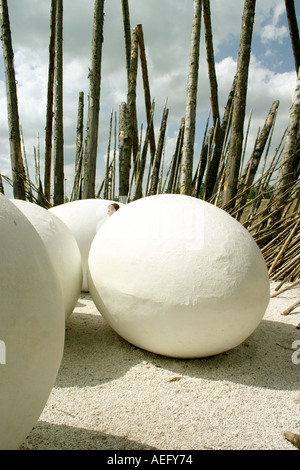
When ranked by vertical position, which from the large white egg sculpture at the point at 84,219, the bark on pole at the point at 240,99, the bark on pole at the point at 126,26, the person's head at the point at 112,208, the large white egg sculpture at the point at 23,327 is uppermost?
the bark on pole at the point at 126,26

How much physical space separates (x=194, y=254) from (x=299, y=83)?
11.6 ft

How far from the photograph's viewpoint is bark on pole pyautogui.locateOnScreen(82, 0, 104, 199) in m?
5.76

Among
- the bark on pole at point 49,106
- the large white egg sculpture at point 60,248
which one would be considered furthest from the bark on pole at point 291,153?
the bark on pole at point 49,106

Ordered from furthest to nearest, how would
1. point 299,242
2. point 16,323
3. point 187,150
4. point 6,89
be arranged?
point 6,89 < point 187,150 < point 299,242 < point 16,323

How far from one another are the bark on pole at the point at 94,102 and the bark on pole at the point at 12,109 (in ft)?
4.05

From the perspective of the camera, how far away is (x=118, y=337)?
2.59 meters

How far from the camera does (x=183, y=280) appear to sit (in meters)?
2.07

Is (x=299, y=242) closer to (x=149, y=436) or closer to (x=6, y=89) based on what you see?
(x=149, y=436)

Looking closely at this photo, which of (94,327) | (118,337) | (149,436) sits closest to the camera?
(149,436)

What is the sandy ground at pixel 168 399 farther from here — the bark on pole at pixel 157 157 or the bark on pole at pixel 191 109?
the bark on pole at pixel 157 157

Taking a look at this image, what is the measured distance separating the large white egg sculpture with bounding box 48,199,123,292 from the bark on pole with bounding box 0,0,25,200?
285 cm

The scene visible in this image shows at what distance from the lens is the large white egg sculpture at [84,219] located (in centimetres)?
363

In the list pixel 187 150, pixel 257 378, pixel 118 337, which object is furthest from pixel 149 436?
pixel 187 150
